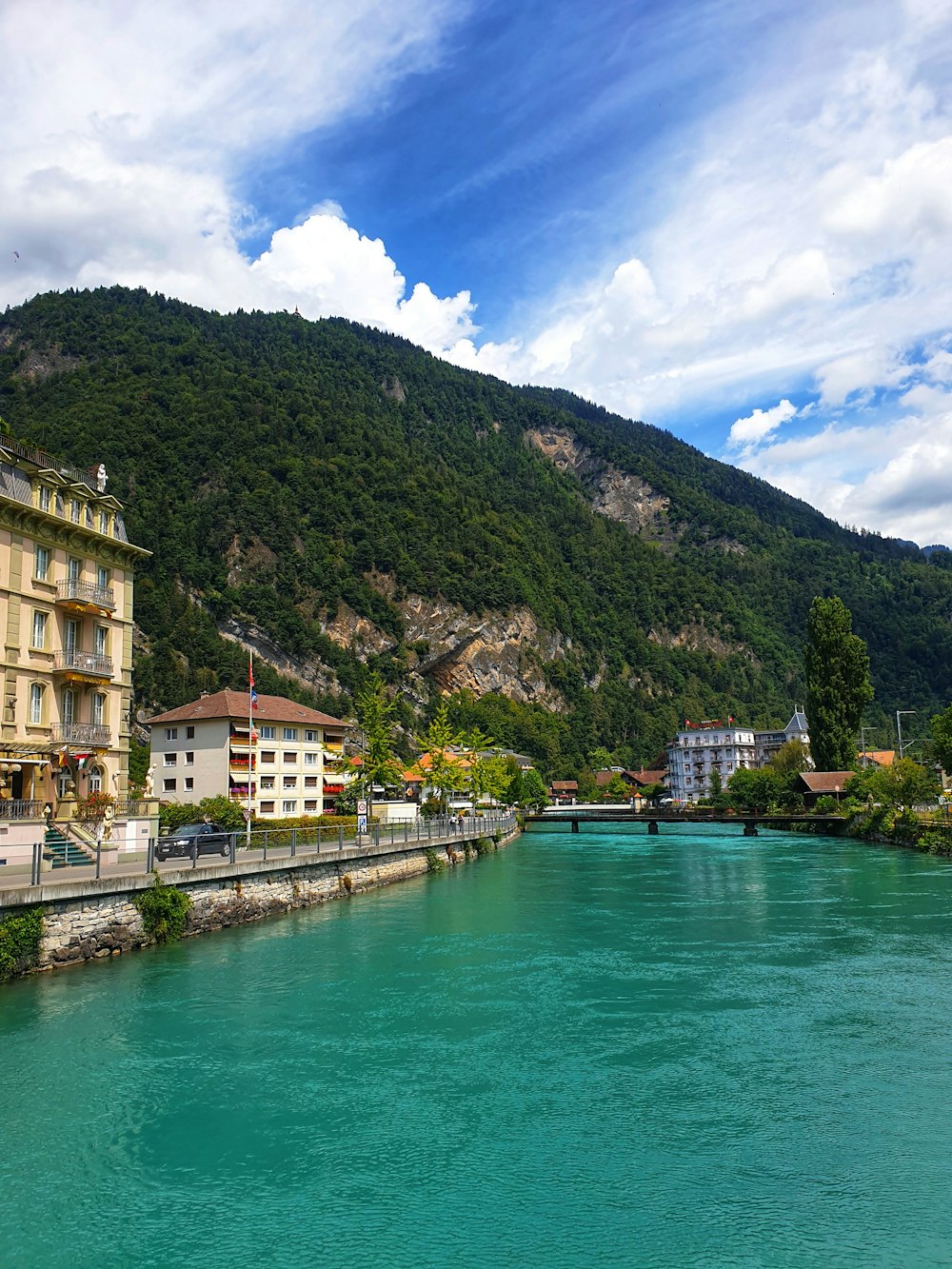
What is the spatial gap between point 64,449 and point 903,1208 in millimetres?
196547

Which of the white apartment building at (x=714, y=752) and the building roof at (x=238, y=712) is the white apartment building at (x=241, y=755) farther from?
the white apartment building at (x=714, y=752)

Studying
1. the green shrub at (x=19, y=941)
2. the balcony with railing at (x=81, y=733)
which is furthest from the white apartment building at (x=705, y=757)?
the green shrub at (x=19, y=941)

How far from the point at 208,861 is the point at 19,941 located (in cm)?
913

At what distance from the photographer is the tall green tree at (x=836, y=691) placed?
96.4 metres

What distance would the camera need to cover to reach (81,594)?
36281 millimetres

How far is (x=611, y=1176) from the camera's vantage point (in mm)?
11945

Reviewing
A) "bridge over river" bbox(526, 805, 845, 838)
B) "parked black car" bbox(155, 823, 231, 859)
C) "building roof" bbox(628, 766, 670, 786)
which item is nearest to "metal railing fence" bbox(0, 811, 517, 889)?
"parked black car" bbox(155, 823, 231, 859)

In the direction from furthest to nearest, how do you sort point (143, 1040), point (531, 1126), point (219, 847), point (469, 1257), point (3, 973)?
1. point (219, 847)
2. point (3, 973)
3. point (143, 1040)
4. point (531, 1126)
5. point (469, 1257)

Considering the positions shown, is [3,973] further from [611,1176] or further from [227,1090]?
[611,1176]

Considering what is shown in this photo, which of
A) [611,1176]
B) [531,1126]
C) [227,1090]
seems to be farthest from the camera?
[227,1090]

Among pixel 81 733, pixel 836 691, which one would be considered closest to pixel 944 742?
pixel 836 691

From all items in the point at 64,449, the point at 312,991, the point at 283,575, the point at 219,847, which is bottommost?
the point at 312,991

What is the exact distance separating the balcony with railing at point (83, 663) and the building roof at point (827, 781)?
259ft

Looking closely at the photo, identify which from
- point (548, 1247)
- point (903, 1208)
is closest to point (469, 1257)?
point (548, 1247)
